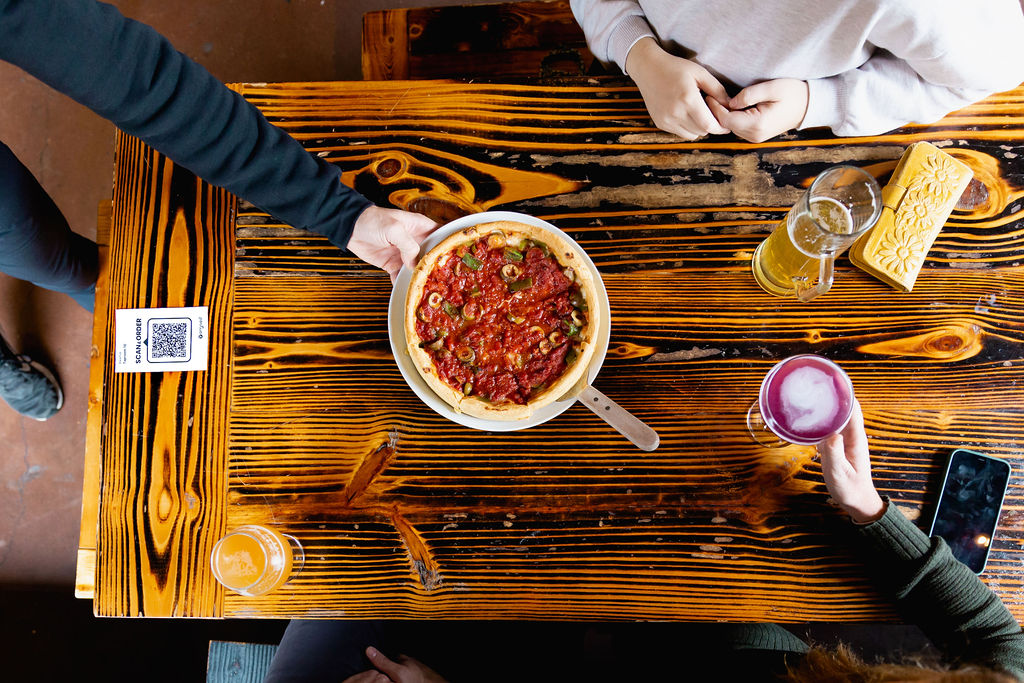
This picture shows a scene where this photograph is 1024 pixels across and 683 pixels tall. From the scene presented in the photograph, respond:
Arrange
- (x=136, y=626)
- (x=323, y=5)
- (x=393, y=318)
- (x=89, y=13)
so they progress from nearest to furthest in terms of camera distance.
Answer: (x=89, y=13)
(x=393, y=318)
(x=136, y=626)
(x=323, y=5)

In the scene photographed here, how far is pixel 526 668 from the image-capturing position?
6.13 ft

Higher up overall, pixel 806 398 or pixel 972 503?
pixel 806 398

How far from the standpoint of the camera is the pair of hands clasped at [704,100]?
1.41 meters

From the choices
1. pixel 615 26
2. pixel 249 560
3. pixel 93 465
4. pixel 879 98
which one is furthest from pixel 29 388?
pixel 879 98

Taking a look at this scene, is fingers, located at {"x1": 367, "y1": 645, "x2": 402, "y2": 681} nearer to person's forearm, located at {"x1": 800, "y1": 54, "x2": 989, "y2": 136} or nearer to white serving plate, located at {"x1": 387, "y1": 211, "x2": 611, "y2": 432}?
white serving plate, located at {"x1": 387, "y1": 211, "x2": 611, "y2": 432}

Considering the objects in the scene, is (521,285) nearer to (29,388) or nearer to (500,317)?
(500,317)

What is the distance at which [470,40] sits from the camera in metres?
1.90

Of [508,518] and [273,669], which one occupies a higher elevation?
[508,518]

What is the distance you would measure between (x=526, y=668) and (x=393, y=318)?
1203 mm

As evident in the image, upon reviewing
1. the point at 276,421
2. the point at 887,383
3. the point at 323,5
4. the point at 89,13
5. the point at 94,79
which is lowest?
the point at 276,421

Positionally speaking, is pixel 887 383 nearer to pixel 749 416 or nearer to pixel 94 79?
pixel 749 416

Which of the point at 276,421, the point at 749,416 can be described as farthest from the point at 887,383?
the point at 276,421

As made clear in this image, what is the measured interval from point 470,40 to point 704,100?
841 mm

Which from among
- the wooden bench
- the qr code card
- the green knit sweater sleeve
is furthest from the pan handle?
the wooden bench
